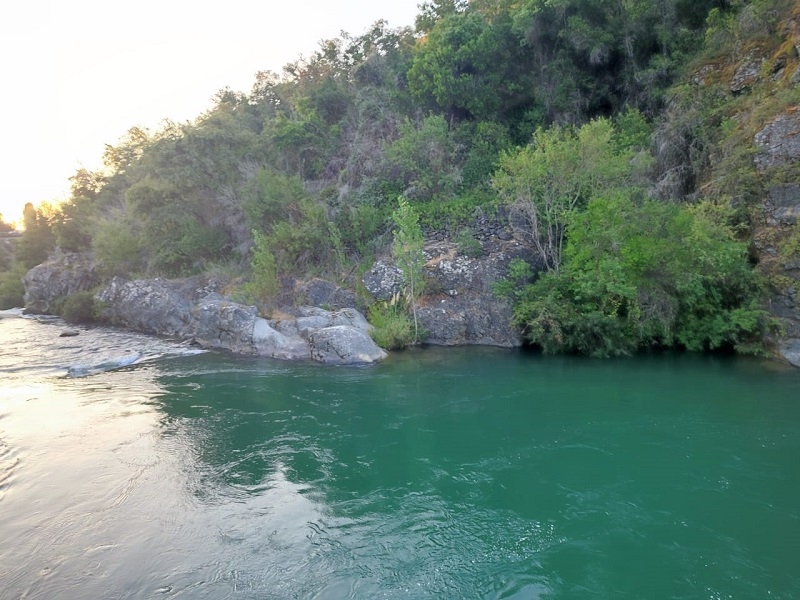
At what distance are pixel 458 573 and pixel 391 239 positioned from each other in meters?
19.9

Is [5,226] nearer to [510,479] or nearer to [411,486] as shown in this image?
[411,486]

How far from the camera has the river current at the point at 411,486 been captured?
713cm

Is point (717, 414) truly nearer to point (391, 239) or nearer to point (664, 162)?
point (664, 162)

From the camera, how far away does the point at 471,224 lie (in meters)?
24.0

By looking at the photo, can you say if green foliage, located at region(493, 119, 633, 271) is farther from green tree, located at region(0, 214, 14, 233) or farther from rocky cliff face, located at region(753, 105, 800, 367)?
green tree, located at region(0, 214, 14, 233)

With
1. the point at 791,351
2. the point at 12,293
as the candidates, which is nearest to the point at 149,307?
the point at 12,293

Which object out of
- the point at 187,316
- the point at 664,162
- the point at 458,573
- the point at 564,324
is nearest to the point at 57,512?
the point at 458,573

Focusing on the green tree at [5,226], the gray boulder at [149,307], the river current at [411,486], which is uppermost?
the green tree at [5,226]

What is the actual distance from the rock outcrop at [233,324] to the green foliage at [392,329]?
517 millimetres

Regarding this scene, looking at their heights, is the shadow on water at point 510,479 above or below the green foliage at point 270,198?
below

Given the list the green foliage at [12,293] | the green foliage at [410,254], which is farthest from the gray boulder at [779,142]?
the green foliage at [12,293]

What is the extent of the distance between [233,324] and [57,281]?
21820 mm

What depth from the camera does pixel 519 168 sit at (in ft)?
67.8

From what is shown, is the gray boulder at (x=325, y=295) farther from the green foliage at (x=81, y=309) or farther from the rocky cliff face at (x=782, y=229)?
the rocky cliff face at (x=782, y=229)
